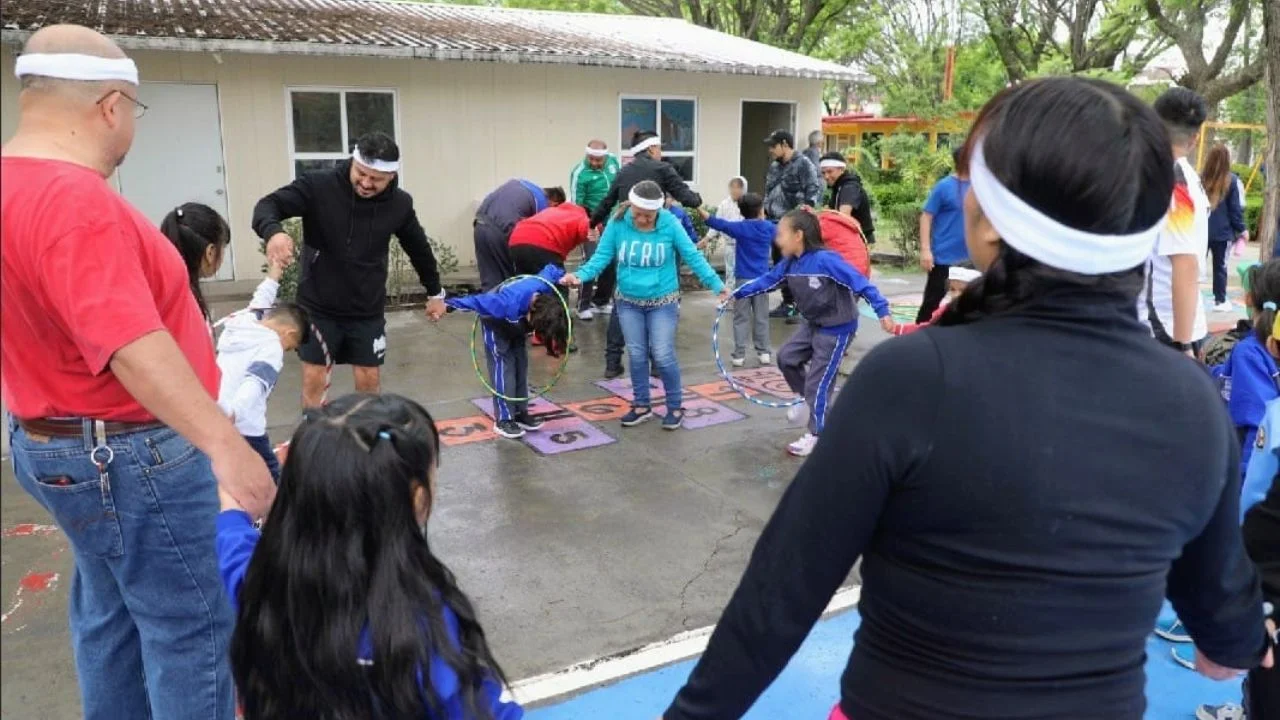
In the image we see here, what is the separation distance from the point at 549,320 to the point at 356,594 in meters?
4.27

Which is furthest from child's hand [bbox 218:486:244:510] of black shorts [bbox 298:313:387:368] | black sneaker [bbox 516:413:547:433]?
black sneaker [bbox 516:413:547:433]

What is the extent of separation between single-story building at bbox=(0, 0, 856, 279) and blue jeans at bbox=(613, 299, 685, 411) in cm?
601

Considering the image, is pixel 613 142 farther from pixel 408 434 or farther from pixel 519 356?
pixel 408 434

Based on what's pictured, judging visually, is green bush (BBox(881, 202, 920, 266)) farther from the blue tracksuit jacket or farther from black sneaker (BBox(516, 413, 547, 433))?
black sneaker (BBox(516, 413, 547, 433))

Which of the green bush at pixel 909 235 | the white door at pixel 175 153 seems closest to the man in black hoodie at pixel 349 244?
the white door at pixel 175 153

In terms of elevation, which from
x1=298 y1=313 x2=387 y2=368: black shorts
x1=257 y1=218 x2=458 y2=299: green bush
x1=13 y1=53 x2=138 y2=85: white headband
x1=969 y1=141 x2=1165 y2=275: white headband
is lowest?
x1=257 y1=218 x2=458 y2=299: green bush

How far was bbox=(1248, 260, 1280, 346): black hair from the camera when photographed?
135 inches

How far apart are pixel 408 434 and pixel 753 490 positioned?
371 centimetres

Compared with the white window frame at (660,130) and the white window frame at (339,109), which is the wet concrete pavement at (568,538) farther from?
the white window frame at (660,130)

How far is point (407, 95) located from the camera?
11773 mm

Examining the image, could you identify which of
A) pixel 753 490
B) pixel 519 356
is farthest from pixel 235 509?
pixel 519 356

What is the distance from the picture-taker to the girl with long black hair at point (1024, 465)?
4.08 ft

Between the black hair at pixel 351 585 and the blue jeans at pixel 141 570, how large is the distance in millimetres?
630

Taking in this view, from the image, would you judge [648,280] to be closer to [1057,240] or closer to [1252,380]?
[1252,380]
